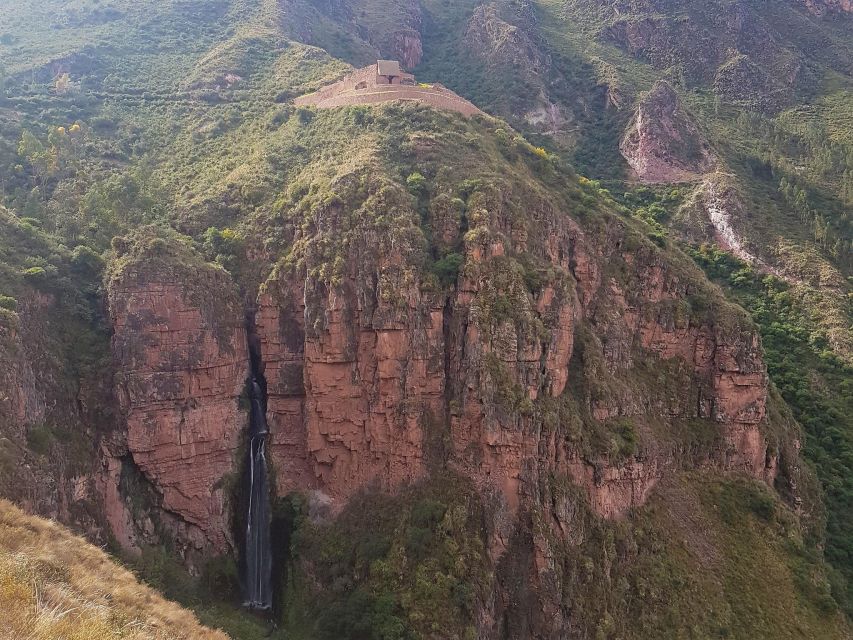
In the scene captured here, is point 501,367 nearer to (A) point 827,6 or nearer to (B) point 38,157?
(B) point 38,157

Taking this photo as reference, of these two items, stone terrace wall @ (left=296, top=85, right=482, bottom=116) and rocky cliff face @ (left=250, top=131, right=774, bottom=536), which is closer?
rocky cliff face @ (left=250, top=131, right=774, bottom=536)

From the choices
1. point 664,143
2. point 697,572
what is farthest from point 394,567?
point 664,143

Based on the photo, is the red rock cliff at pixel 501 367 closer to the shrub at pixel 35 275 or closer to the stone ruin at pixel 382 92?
the shrub at pixel 35 275

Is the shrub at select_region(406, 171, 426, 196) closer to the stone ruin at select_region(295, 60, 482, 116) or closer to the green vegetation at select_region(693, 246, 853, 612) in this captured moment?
the stone ruin at select_region(295, 60, 482, 116)

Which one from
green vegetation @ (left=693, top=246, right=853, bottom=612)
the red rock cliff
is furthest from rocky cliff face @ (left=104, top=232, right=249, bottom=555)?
green vegetation @ (left=693, top=246, right=853, bottom=612)

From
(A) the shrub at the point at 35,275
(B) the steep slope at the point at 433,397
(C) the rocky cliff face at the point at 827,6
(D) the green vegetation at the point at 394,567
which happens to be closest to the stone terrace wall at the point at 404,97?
(B) the steep slope at the point at 433,397
